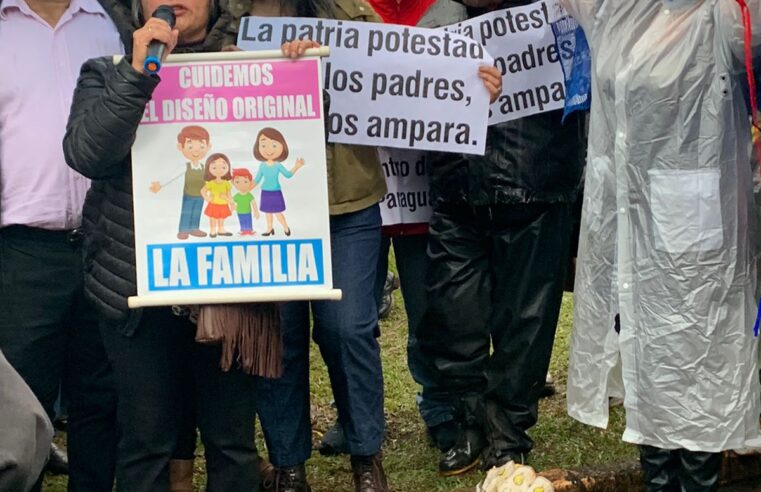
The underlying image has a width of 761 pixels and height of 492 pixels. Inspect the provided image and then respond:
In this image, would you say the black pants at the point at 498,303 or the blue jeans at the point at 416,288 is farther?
the blue jeans at the point at 416,288

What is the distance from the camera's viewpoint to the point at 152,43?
4.04 m

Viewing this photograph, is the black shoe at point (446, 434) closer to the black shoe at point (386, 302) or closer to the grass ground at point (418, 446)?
the grass ground at point (418, 446)

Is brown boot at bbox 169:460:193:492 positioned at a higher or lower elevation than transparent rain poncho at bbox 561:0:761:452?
lower

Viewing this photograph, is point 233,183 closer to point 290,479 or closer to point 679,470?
point 290,479

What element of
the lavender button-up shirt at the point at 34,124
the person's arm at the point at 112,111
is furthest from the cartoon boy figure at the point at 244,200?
the lavender button-up shirt at the point at 34,124

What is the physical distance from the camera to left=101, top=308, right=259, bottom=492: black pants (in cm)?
425

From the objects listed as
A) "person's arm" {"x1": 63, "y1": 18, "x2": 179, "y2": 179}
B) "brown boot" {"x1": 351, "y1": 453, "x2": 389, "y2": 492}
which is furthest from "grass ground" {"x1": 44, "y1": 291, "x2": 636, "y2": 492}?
"person's arm" {"x1": 63, "y1": 18, "x2": 179, "y2": 179}

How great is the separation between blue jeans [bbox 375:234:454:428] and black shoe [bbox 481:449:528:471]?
278 mm

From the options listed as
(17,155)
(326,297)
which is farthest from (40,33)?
(326,297)

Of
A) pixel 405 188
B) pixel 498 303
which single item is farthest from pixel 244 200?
pixel 498 303

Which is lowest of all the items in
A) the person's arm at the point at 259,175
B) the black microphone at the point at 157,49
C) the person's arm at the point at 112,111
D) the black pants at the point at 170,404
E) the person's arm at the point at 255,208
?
the black pants at the point at 170,404

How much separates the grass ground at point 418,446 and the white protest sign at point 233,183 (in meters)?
1.43

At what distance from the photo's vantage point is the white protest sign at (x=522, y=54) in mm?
5219

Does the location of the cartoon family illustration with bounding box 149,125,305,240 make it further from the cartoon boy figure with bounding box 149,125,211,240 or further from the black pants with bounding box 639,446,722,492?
the black pants with bounding box 639,446,722,492
